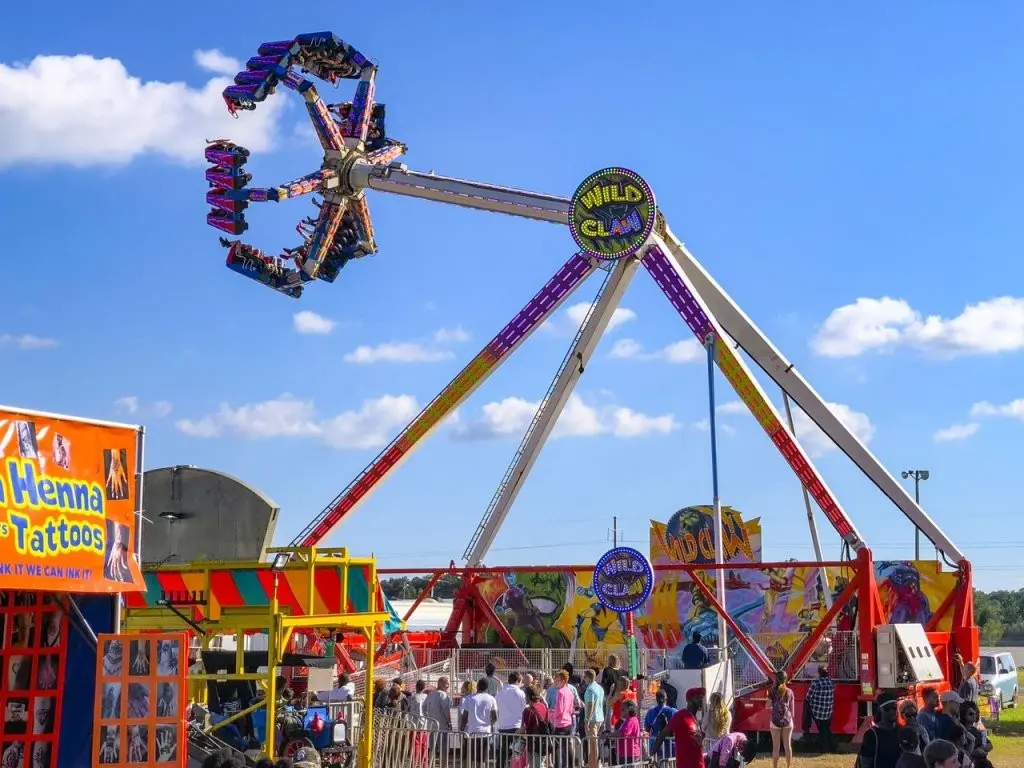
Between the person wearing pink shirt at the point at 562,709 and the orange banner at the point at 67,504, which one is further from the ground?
the orange banner at the point at 67,504

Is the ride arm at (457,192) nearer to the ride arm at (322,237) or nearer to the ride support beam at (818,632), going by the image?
the ride arm at (322,237)

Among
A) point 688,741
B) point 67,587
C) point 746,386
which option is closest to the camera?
point 688,741

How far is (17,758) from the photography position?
39.1 ft

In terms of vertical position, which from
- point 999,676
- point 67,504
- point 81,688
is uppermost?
point 67,504

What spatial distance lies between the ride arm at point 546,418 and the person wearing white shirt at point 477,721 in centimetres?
1537

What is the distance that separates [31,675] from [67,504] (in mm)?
1747

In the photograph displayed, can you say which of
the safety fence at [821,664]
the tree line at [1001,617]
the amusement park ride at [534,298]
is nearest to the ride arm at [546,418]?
the amusement park ride at [534,298]

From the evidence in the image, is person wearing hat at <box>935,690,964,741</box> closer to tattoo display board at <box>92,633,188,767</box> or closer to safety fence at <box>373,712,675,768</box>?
safety fence at <box>373,712,675,768</box>

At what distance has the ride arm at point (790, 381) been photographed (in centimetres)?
2667

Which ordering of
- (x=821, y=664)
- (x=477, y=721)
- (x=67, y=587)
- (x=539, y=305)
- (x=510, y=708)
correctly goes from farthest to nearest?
(x=539, y=305) → (x=821, y=664) → (x=510, y=708) → (x=477, y=721) → (x=67, y=587)

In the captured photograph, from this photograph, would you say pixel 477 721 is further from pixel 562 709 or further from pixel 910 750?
pixel 910 750

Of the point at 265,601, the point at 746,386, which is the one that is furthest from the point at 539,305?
the point at 265,601

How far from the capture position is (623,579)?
72.2ft

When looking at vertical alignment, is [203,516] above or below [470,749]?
above
